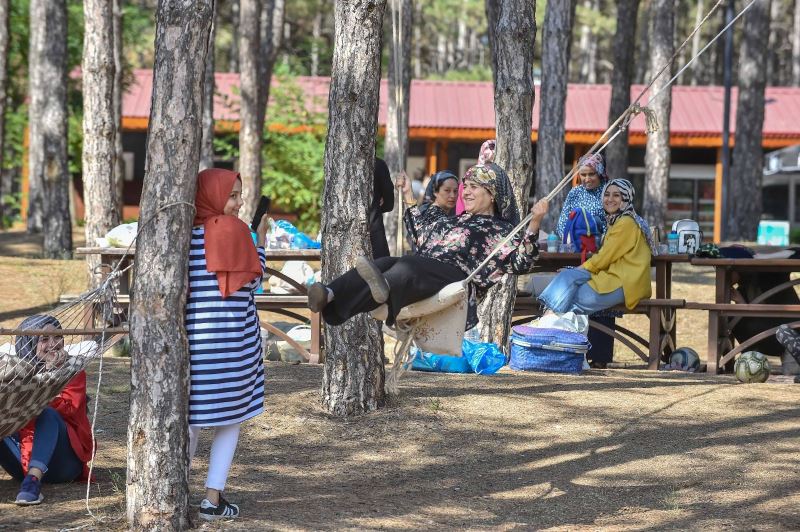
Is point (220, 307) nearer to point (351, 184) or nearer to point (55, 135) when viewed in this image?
point (351, 184)

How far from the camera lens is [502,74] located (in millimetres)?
9219

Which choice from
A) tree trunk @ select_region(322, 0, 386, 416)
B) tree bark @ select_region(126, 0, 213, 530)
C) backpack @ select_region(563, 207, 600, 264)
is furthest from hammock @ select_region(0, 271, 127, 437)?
backpack @ select_region(563, 207, 600, 264)

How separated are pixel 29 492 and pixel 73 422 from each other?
44 centimetres

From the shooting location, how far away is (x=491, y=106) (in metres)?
27.0

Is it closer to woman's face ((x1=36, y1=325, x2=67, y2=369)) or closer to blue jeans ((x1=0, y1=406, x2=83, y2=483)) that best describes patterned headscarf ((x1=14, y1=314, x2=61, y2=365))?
woman's face ((x1=36, y1=325, x2=67, y2=369))

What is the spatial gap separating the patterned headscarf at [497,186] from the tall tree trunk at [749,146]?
623 inches

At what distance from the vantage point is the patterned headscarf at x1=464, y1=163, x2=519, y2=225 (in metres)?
6.52

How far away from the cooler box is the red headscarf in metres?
4.53

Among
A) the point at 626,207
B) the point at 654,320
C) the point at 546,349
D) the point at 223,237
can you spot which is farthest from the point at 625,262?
the point at 223,237

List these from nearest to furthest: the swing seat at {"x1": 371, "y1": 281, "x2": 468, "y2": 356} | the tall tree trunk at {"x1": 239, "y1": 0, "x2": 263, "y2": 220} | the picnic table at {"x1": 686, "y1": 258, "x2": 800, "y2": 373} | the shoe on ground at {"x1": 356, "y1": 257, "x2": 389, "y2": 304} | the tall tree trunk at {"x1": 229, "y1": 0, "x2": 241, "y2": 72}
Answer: the shoe on ground at {"x1": 356, "y1": 257, "x2": 389, "y2": 304} < the swing seat at {"x1": 371, "y1": 281, "x2": 468, "y2": 356} < the picnic table at {"x1": 686, "y1": 258, "x2": 800, "y2": 373} < the tall tree trunk at {"x1": 239, "y1": 0, "x2": 263, "y2": 220} < the tall tree trunk at {"x1": 229, "y1": 0, "x2": 241, "y2": 72}

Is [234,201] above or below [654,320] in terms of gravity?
above

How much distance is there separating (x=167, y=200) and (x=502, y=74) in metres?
5.04

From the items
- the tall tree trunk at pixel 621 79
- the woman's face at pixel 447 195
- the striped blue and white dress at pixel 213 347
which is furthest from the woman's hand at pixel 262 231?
the tall tree trunk at pixel 621 79

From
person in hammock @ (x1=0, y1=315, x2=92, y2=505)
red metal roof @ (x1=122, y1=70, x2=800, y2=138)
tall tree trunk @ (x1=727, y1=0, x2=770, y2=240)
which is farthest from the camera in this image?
red metal roof @ (x1=122, y1=70, x2=800, y2=138)
